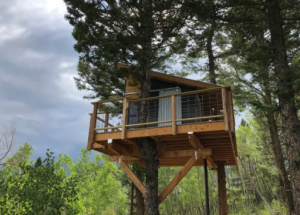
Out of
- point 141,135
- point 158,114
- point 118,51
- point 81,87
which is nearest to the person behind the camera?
point 141,135

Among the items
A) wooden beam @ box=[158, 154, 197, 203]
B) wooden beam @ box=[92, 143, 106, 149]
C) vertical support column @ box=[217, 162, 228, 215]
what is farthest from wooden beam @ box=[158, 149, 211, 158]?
vertical support column @ box=[217, 162, 228, 215]

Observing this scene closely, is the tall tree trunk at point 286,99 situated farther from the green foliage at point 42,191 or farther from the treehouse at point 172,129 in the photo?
the green foliage at point 42,191

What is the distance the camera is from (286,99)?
7738 mm

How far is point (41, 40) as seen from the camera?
76688 millimetres

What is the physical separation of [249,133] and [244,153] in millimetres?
2370

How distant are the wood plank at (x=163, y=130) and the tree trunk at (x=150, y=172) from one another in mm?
567

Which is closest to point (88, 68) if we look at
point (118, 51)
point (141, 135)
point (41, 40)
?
point (118, 51)

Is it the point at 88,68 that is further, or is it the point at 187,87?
the point at 88,68

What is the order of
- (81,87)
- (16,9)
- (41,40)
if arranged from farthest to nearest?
(41,40), (16,9), (81,87)

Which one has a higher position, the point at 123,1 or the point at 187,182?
the point at 123,1

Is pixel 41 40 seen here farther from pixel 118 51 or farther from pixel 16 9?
pixel 118 51

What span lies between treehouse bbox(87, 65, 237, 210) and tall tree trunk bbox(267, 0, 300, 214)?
69.2 inches

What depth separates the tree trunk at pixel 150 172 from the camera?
645 cm

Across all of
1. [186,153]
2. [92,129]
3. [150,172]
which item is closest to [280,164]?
[186,153]
